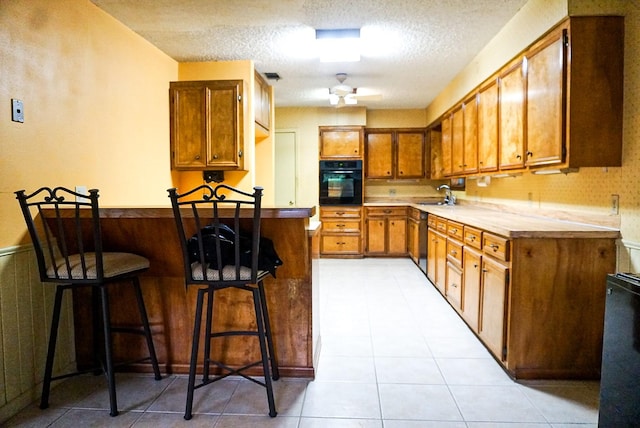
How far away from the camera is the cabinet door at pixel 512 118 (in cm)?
288

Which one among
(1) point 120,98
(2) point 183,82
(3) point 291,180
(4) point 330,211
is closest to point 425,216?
(4) point 330,211

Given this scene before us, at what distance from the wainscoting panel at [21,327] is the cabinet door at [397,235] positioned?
478 centimetres

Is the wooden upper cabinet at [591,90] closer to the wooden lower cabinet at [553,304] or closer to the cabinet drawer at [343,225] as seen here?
the wooden lower cabinet at [553,304]

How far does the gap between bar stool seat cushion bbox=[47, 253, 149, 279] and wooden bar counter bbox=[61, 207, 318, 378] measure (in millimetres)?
159

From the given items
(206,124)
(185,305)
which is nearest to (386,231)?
(206,124)

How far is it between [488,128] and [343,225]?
318cm

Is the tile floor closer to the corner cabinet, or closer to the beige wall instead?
the beige wall

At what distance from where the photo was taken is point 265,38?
343cm

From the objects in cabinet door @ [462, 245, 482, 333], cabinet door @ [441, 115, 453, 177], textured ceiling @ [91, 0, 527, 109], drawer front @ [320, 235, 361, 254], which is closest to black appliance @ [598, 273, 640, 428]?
cabinet door @ [462, 245, 482, 333]

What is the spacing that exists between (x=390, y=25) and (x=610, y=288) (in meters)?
2.42

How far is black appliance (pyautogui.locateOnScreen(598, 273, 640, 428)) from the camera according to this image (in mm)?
1512

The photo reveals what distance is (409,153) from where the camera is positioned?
6598mm

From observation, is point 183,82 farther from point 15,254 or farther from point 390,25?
point 15,254

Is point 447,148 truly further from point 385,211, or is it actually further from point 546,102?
point 546,102
